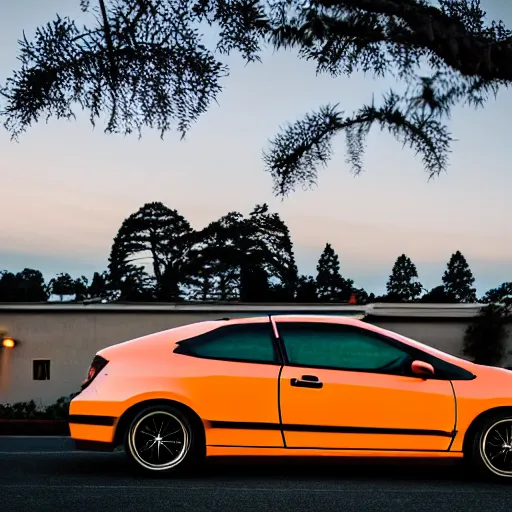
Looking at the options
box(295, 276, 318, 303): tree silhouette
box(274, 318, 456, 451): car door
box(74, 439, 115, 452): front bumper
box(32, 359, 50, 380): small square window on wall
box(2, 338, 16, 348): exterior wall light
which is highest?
box(295, 276, 318, 303): tree silhouette

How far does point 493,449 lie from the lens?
7.75 metres

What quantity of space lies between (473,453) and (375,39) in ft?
11.3

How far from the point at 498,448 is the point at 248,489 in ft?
6.91

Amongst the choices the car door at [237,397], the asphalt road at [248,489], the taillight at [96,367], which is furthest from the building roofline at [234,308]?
the car door at [237,397]

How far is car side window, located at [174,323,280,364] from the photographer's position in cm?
807

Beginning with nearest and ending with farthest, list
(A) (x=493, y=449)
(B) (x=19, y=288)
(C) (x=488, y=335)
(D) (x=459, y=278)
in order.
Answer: (A) (x=493, y=449), (C) (x=488, y=335), (B) (x=19, y=288), (D) (x=459, y=278)

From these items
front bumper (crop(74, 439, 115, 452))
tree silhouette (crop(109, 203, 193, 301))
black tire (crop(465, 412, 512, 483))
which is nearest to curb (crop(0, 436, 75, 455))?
front bumper (crop(74, 439, 115, 452))

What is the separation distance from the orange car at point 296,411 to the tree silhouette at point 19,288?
5682 cm

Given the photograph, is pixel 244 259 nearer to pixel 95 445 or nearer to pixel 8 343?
pixel 8 343

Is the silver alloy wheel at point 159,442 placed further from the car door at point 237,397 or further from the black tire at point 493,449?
the black tire at point 493,449

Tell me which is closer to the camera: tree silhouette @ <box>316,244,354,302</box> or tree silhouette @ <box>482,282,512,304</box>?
tree silhouette @ <box>482,282,512,304</box>

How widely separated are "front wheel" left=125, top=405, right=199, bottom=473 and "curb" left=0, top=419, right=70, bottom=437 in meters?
8.63

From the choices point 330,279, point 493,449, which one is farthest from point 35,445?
point 330,279

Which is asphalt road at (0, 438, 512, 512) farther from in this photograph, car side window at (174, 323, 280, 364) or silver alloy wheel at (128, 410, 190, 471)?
car side window at (174, 323, 280, 364)
